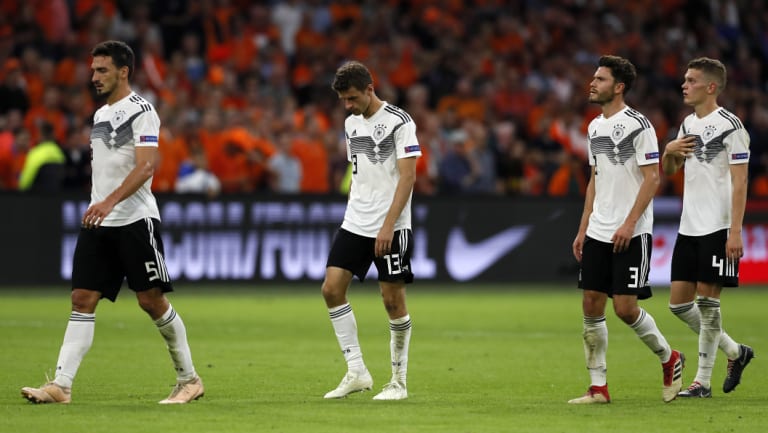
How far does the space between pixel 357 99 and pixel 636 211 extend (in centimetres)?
212

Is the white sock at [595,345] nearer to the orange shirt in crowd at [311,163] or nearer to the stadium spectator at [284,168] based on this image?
the stadium spectator at [284,168]

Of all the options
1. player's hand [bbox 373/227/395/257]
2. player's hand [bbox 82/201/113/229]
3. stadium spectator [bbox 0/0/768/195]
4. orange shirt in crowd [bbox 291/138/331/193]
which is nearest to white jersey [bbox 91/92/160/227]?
player's hand [bbox 82/201/113/229]

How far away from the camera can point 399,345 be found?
33.3 ft

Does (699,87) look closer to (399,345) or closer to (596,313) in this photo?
(596,313)

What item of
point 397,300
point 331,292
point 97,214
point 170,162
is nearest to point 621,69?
point 397,300

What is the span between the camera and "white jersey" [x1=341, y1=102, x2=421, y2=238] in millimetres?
10062

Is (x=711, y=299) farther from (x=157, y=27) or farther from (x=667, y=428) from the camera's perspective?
(x=157, y=27)

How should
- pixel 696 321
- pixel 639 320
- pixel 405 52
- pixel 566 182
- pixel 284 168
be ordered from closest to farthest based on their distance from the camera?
pixel 639 320, pixel 696 321, pixel 284 168, pixel 566 182, pixel 405 52

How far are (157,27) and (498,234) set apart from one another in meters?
7.38

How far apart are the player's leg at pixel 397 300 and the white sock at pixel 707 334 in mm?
2267

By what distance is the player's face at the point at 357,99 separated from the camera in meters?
9.98

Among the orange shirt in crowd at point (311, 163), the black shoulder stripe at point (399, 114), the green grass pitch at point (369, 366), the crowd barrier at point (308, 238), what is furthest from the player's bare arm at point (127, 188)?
the orange shirt in crowd at point (311, 163)

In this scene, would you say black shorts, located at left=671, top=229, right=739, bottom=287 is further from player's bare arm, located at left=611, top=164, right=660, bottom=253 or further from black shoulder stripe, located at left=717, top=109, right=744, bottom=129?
player's bare arm, located at left=611, top=164, right=660, bottom=253

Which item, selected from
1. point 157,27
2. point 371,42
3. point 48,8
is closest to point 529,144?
point 371,42
